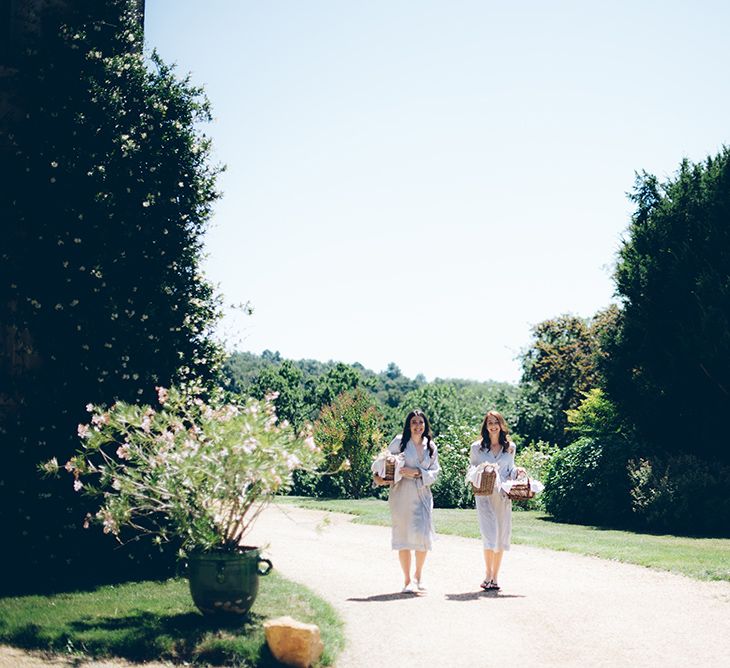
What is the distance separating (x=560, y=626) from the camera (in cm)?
901

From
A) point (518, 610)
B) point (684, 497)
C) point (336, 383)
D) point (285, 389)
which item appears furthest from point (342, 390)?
point (518, 610)

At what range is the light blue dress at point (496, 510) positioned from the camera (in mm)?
10922

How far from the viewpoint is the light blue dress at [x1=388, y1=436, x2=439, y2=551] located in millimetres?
10719

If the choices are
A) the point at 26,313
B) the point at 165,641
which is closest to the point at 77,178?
the point at 26,313

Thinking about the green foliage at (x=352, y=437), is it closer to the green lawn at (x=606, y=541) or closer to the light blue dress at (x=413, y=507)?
the green lawn at (x=606, y=541)

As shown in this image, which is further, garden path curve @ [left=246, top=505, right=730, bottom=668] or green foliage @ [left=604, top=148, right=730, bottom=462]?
green foliage @ [left=604, top=148, right=730, bottom=462]

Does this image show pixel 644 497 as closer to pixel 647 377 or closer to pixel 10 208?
pixel 647 377

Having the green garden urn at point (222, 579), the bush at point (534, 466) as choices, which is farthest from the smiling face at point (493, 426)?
the bush at point (534, 466)

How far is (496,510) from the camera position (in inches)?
435

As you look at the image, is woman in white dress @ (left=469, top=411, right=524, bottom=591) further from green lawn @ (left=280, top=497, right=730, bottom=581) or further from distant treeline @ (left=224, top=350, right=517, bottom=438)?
distant treeline @ (left=224, top=350, right=517, bottom=438)

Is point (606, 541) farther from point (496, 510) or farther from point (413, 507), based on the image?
point (413, 507)

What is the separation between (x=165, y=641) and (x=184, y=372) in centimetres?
474

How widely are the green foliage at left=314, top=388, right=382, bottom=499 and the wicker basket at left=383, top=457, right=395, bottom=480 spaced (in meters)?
13.8

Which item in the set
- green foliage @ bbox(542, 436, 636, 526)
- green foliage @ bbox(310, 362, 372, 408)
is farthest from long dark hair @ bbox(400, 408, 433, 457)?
green foliage @ bbox(310, 362, 372, 408)
